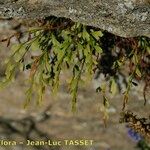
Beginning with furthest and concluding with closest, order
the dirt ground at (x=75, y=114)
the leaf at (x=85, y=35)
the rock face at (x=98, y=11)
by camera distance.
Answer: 1. the dirt ground at (x=75, y=114)
2. the leaf at (x=85, y=35)
3. the rock face at (x=98, y=11)

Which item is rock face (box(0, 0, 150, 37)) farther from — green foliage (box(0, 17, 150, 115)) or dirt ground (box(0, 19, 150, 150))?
dirt ground (box(0, 19, 150, 150))

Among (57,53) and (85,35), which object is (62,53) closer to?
(57,53)

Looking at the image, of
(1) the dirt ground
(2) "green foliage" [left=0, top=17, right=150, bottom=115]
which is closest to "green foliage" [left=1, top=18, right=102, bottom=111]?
(2) "green foliage" [left=0, top=17, right=150, bottom=115]

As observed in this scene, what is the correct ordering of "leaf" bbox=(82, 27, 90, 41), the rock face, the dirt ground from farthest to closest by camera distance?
the dirt ground → "leaf" bbox=(82, 27, 90, 41) → the rock face

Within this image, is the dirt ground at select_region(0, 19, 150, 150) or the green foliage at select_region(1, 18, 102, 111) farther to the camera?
the dirt ground at select_region(0, 19, 150, 150)

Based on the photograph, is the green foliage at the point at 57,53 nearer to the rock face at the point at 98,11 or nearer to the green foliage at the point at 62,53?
the green foliage at the point at 62,53

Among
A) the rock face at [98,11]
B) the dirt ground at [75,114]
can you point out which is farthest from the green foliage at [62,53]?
the dirt ground at [75,114]

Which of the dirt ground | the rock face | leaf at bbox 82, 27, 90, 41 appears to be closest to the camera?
the rock face

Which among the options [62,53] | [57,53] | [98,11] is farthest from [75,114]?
[98,11]
